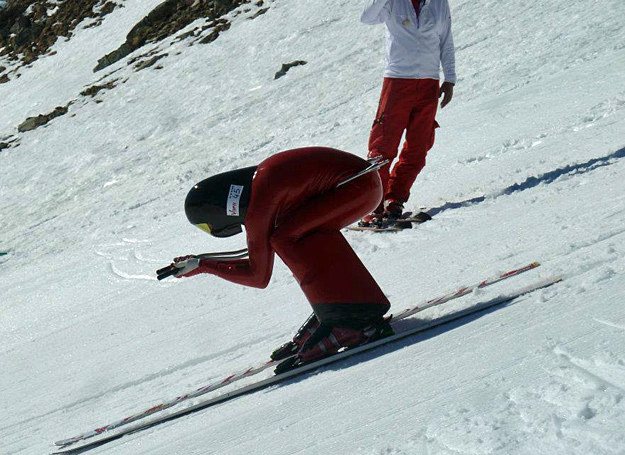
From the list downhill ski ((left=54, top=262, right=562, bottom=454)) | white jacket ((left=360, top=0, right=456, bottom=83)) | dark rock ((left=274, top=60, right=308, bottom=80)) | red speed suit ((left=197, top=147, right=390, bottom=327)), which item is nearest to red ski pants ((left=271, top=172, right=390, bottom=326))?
red speed suit ((left=197, top=147, right=390, bottom=327))

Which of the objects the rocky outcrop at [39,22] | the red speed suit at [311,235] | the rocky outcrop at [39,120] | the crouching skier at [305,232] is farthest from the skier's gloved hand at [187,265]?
the rocky outcrop at [39,22]

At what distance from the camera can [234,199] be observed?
9.89ft

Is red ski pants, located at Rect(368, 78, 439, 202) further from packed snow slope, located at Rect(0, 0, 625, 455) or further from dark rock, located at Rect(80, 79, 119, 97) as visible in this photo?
dark rock, located at Rect(80, 79, 119, 97)

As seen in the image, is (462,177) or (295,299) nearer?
(295,299)

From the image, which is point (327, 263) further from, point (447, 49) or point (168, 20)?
point (168, 20)

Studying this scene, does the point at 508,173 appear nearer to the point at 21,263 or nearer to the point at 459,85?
the point at 459,85

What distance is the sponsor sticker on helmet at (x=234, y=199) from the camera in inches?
119

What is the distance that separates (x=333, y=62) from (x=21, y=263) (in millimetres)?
7056

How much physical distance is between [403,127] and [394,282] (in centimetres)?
144

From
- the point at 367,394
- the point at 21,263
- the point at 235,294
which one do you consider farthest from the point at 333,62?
the point at 367,394

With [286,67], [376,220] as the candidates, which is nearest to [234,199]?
[376,220]

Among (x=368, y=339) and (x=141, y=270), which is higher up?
(x=368, y=339)

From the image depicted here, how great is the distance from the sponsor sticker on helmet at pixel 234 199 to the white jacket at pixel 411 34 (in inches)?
89.8

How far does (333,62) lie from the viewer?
13.0 m
